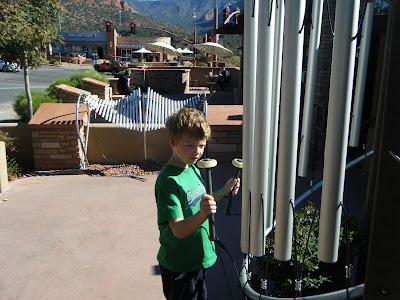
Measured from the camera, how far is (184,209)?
6.57ft

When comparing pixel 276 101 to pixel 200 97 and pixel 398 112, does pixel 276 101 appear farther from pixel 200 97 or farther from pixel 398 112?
pixel 200 97

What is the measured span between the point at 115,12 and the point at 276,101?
14335 centimetres

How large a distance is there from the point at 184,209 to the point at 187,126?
1.34 ft

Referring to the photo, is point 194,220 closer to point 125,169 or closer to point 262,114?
point 262,114

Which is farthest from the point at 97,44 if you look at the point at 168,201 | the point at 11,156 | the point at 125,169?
the point at 168,201

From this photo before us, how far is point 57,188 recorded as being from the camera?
5488 mm

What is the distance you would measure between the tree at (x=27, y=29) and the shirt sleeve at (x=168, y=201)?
6948 millimetres

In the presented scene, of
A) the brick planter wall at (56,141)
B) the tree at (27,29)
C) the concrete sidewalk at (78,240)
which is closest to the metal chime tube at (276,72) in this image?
the concrete sidewalk at (78,240)

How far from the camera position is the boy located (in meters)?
1.88

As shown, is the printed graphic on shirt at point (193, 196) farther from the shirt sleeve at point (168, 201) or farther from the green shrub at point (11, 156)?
the green shrub at point (11, 156)

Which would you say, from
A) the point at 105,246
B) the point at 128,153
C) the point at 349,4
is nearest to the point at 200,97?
the point at 128,153

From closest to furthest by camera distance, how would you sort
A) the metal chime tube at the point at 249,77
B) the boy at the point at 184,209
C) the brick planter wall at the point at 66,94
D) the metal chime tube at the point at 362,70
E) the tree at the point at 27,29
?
1. the metal chime tube at the point at 249,77
2. the boy at the point at 184,209
3. the metal chime tube at the point at 362,70
4. the tree at the point at 27,29
5. the brick planter wall at the point at 66,94

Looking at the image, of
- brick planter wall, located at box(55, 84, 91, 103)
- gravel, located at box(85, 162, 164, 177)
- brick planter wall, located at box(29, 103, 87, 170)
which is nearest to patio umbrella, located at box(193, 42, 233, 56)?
brick planter wall, located at box(55, 84, 91, 103)

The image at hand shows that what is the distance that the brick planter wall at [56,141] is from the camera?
21.0ft
